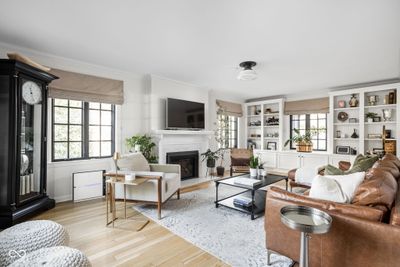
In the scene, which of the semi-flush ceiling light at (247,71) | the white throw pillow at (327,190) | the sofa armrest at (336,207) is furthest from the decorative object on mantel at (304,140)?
the sofa armrest at (336,207)

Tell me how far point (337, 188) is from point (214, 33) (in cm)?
212

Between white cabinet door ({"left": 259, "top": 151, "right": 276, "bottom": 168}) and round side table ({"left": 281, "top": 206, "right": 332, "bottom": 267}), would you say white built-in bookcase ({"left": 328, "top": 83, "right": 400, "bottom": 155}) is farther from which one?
round side table ({"left": 281, "top": 206, "right": 332, "bottom": 267})

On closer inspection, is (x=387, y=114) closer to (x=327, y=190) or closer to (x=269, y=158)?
(x=269, y=158)

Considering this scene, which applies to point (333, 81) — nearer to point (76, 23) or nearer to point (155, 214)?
point (155, 214)

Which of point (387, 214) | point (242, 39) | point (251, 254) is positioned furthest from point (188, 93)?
point (387, 214)

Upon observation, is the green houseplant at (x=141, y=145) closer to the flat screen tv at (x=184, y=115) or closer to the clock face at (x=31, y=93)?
the flat screen tv at (x=184, y=115)

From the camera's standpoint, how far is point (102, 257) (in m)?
1.95

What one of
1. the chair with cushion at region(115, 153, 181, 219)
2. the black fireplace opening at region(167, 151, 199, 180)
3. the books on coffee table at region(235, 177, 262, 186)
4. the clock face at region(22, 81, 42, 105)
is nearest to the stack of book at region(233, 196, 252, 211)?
the books on coffee table at region(235, 177, 262, 186)

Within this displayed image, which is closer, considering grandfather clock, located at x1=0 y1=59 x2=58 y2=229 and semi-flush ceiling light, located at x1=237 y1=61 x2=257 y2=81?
grandfather clock, located at x1=0 y1=59 x2=58 y2=229

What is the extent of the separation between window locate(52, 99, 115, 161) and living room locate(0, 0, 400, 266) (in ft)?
0.06

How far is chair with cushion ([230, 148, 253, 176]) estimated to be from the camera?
546cm

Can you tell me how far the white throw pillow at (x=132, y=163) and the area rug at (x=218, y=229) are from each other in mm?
610

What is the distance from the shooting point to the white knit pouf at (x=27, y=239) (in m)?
1.41

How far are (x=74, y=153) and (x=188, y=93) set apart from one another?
273 cm
